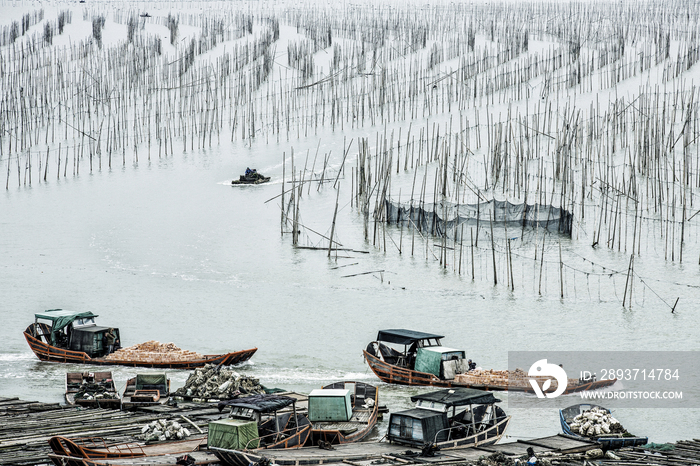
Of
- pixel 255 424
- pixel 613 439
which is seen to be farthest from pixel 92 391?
pixel 613 439

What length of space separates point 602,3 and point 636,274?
60.3 meters

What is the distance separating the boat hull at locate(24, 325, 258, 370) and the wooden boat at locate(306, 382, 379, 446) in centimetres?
637

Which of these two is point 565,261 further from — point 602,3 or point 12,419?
point 602,3

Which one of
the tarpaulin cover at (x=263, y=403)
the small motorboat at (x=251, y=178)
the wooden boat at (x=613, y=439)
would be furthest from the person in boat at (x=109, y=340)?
the small motorboat at (x=251, y=178)

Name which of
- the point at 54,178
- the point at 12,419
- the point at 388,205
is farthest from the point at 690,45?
the point at 12,419

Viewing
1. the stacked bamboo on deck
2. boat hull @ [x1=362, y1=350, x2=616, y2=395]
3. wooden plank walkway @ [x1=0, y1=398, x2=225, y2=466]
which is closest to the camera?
wooden plank walkway @ [x1=0, y1=398, x2=225, y2=466]

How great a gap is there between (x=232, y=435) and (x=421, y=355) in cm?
1008

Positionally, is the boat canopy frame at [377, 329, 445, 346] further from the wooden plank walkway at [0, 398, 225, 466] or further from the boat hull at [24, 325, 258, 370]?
the wooden plank walkway at [0, 398, 225, 466]

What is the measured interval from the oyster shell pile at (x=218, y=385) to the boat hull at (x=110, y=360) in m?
2.33

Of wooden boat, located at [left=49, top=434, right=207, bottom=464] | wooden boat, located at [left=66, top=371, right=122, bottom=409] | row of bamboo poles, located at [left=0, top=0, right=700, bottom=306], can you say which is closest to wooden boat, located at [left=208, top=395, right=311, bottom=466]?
wooden boat, located at [left=49, top=434, right=207, bottom=464]

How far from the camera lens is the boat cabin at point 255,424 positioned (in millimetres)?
17891

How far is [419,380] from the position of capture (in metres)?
A: 26.7

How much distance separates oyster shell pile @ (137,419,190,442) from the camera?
19312 millimetres

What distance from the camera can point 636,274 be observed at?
117 feet
